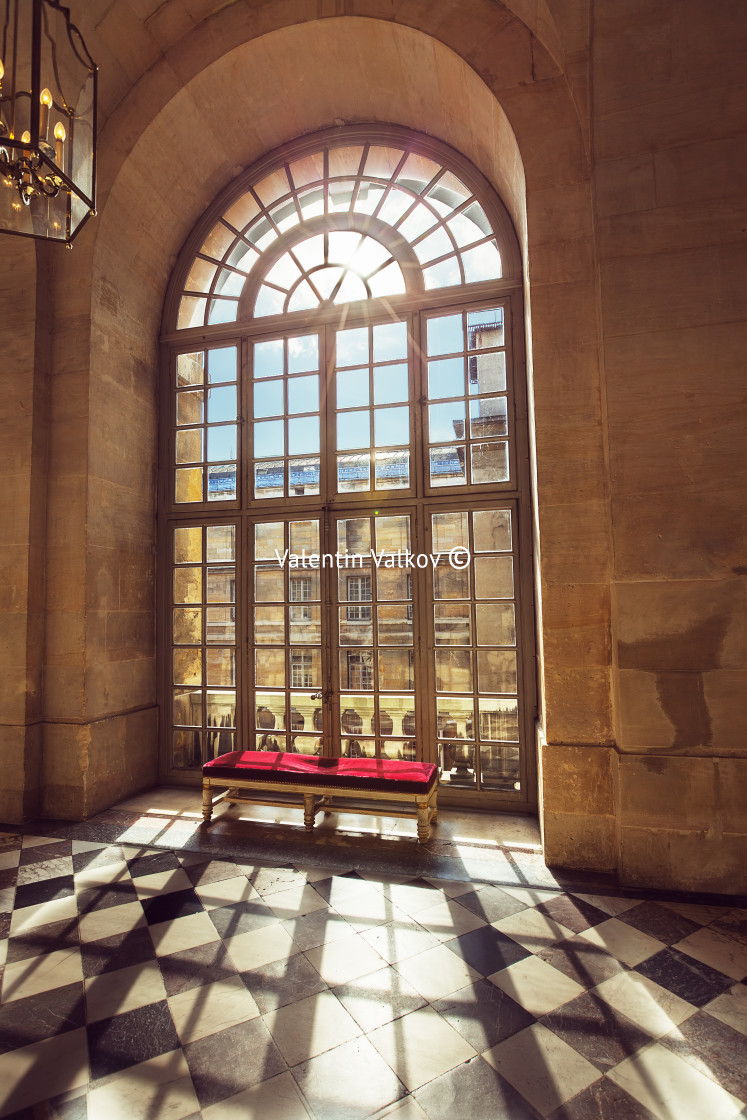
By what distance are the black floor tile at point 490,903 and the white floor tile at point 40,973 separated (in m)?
1.92

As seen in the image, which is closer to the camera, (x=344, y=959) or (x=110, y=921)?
(x=344, y=959)

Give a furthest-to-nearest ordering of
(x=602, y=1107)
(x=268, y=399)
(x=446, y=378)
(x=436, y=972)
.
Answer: (x=268, y=399)
(x=446, y=378)
(x=436, y=972)
(x=602, y=1107)

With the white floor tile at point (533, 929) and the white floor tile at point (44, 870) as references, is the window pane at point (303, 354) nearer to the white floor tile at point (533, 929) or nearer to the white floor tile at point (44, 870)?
the white floor tile at point (44, 870)

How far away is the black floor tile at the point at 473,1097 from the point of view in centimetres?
182

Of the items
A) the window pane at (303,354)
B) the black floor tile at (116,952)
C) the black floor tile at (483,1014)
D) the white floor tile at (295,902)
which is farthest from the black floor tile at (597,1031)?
the window pane at (303,354)

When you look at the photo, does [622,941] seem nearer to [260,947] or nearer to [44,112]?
[260,947]

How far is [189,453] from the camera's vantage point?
553 cm

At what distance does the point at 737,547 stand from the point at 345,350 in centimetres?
350

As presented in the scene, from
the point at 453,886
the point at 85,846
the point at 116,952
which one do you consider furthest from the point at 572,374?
the point at 85,846

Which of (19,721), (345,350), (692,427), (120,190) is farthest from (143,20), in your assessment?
(19,721)

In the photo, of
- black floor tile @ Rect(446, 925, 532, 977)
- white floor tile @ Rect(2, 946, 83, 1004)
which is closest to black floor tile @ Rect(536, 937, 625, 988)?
black floor tile @ Rect(446, 925, 532, 977)

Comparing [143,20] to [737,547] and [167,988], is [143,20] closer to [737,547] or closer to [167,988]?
[737,547]

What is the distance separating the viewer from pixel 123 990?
245cm

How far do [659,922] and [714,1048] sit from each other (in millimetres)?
851
